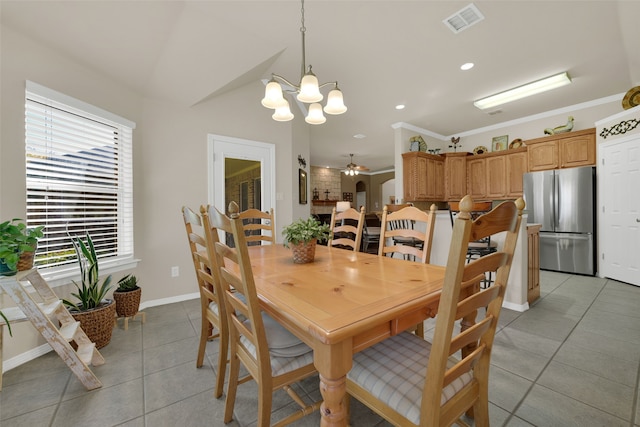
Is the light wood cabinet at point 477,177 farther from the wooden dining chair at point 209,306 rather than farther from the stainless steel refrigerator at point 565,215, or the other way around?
the wooden dining chair at point 209,306

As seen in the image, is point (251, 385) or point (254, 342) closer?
point (254, 342)

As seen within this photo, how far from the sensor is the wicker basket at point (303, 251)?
164 cm

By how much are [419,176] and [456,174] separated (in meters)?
1.07

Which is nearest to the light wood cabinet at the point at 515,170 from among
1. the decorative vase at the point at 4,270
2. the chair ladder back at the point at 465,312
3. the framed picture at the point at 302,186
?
the framed picture at the point at 302,186

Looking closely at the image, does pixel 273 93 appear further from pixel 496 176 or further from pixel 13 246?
pixel 496 176

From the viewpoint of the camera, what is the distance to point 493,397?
1494mm

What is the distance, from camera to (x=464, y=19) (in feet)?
8.01

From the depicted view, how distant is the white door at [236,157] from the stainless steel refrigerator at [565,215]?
4.41m

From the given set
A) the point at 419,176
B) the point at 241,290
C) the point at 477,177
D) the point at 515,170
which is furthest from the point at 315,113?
the point at 477,177

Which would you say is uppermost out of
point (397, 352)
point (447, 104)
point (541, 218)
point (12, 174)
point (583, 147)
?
point (447, 104)

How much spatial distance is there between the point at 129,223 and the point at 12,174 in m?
1.04

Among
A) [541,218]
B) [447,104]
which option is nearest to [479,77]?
[447,104]

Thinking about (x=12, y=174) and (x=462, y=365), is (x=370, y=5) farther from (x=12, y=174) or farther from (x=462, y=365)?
(x=12, y=174)

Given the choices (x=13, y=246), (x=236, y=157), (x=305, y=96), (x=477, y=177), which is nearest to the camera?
(x=13, y=246)
